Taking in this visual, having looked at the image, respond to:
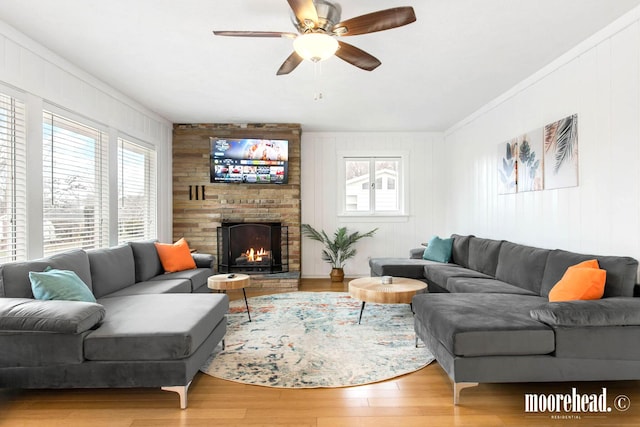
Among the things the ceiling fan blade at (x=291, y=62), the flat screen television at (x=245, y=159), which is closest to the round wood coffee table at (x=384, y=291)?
the ceiling fan blade at (x=291, y=62)

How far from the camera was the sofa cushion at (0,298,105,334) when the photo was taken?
2.11 metres

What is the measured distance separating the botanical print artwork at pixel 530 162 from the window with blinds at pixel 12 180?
4817mm

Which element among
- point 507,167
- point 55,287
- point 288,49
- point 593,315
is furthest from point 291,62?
point 507,167

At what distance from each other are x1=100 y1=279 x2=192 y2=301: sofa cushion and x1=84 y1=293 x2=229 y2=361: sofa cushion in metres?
0.62

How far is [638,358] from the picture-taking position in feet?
7.29

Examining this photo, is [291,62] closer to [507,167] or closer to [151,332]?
[151,332]

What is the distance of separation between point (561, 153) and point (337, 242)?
3575 mm

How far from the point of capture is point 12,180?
9.70 feet

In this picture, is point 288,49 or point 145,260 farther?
point 145,260

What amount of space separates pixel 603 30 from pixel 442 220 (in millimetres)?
4051

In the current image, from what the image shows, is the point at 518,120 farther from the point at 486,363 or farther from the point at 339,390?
the point at 339,390

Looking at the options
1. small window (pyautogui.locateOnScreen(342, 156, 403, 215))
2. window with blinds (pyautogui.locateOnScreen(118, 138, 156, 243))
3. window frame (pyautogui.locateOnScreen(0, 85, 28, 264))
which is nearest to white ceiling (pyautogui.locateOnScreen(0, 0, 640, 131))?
window frame (pyautogui.locateOnScreen(0, 85, 28, 264))

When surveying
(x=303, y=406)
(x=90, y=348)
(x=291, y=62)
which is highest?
(x=291, y=62)

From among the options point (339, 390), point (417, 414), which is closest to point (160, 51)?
point (339, 390)
